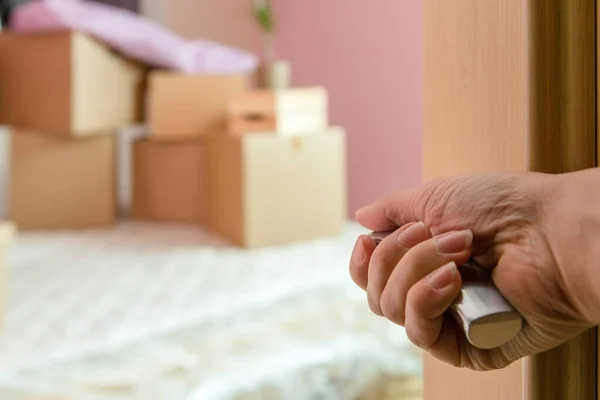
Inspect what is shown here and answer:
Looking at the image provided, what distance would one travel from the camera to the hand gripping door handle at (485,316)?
1.00 feet

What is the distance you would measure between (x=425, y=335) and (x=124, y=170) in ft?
6.40

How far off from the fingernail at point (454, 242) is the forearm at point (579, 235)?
4 centimetres

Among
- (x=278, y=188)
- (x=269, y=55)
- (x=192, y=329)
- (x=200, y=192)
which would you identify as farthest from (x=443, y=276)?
(x=269, y=55)

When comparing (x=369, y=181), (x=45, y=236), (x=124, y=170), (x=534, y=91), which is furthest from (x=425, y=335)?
(x=124, y=170)

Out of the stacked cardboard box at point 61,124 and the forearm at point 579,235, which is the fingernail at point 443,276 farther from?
the stacked cardboard box at point 61,124

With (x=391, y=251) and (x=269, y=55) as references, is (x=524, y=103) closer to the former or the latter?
(x=391, y=251)

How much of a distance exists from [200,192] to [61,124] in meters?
0.43

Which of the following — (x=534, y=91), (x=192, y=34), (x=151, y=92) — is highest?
(x=192, y=34)

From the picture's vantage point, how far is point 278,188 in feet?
4.98

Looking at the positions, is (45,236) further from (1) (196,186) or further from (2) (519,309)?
(2) (519,309)

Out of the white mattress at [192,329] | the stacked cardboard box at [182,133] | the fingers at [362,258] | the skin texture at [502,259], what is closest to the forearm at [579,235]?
the skin texture at [502,259]

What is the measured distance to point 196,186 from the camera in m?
1.79

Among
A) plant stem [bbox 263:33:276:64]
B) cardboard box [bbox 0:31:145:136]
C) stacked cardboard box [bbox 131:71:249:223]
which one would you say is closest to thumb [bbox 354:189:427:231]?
cardboard box [bbox 0:31:145:136]

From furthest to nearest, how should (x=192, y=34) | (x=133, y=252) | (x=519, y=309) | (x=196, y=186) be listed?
(x=192, y=34), (x=196, y=186), (x=133, y=252), (x=519, y=309)
